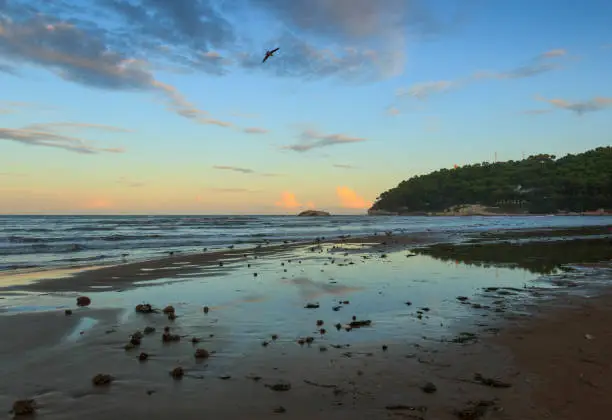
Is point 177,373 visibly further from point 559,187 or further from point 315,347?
point 559,187

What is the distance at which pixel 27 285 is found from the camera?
16.2 metres

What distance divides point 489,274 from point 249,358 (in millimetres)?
13079

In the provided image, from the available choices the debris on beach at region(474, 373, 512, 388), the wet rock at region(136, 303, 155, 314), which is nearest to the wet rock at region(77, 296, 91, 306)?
the wet rock at region(136, 303, 155, 314)

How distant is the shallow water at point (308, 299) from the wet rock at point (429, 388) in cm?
243

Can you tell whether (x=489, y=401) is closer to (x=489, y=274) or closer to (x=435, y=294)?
(x=435, y=294)

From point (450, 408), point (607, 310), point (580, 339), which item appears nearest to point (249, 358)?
point (450, 408)

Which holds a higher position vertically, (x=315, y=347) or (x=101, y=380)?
(x=101, y=380)

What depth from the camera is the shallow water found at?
9.60 m

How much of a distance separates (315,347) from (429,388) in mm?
2586

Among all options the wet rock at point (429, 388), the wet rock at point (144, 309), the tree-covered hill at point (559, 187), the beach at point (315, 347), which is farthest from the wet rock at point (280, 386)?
the tree-covered hill at point (559, 187)

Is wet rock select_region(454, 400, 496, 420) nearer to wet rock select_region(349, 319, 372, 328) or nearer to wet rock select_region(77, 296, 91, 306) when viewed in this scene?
wet rock select_region(349, 319, 372, 328)

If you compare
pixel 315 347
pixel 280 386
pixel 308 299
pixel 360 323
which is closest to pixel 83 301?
pixel 308 299

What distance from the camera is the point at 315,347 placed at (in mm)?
8438

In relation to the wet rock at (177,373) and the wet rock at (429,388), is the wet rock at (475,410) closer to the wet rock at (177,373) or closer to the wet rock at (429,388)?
the wet rock at (429,388)
